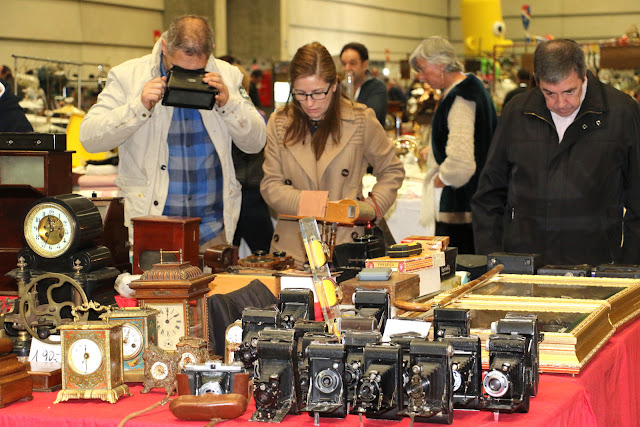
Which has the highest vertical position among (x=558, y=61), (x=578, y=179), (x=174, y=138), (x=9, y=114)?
(x=558, y=61)

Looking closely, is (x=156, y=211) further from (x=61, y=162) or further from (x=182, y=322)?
(x=182, y=322)

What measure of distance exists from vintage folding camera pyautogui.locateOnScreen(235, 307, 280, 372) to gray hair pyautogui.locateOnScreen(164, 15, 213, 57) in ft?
4.40

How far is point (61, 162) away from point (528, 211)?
155 centimetres

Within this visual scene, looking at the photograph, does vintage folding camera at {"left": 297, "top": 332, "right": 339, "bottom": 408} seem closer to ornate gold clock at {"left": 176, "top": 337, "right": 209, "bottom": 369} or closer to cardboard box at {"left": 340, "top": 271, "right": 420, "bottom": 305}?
ornate gold clock at {"left": 176, "top": 337, "right": 209, "bottom": 369}

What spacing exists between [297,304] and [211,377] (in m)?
0.30

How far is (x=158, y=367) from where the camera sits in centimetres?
179

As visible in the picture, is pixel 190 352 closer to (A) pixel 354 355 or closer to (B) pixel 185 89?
(A) pixel 354 355

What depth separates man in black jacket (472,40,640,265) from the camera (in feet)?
9.84

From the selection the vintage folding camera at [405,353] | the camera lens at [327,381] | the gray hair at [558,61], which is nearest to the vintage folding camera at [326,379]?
the camera lens at [327,381]

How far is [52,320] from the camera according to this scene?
1.95 meters

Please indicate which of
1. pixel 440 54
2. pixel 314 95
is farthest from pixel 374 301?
pixel 440 54

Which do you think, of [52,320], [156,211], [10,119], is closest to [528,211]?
[156,211]

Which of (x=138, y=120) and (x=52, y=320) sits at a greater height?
(x=138, y=120)

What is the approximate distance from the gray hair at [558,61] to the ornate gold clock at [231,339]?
1.45 metres
